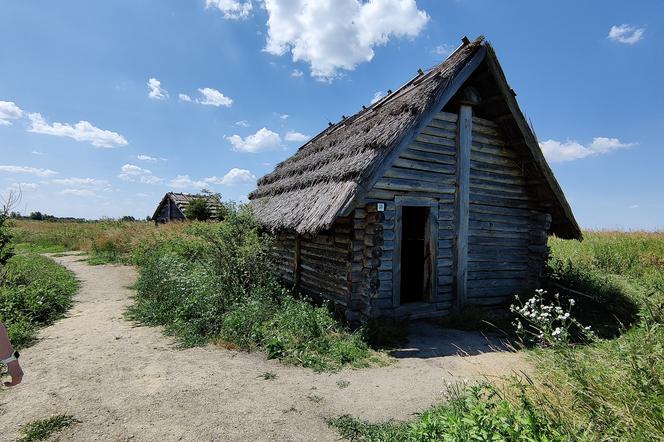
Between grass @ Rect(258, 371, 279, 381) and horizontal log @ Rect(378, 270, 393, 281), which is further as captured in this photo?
horizontal log @ Rect(378, 270, 393, 281)

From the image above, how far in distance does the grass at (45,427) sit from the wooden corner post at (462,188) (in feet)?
23.1

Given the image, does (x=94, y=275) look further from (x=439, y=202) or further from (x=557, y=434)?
(x=557, y=434)

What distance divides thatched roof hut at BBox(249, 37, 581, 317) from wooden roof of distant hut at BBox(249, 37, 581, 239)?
0.08ft

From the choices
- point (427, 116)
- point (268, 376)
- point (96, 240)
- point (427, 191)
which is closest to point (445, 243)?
point (427, 191)

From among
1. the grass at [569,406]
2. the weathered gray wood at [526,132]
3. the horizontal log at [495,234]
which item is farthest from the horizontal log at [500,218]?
the grass at [569,406]

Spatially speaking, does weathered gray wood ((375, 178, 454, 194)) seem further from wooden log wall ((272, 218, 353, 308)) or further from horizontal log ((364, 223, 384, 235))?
wooden log wall ((272, 218, 353, 308))

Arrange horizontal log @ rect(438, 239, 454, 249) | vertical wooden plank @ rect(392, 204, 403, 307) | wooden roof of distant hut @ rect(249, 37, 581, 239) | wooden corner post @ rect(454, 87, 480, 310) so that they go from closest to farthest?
Answer: wooden roof of distant hut @ rect(249, 37, 581, 239) → vertical wooden plank @ rect(392, 204, 403, 307) → horizontal log @ rect(438, 239, 454, 249) → wooden corner post @ rect(454, 87, 480, 310)

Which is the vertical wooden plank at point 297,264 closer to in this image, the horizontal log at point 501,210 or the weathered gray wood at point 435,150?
the weathered gray wood at point 435,150

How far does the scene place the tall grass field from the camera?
260cm

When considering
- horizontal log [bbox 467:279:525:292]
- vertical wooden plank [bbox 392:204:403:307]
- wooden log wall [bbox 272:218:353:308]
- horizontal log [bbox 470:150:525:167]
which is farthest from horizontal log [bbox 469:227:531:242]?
wooden log wall [bbox 272:218:353:308]

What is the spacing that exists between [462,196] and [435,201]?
0.76 m

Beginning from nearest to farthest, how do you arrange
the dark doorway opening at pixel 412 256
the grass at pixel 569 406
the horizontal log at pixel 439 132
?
1. the grass at pixel 569 406
2. the horizontal log at pixel 439 132
3. the dark doorway opening at pixel 412 256

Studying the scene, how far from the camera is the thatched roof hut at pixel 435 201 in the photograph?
22.7ft

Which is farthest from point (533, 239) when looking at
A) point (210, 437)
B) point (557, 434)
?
point (210, 437)
